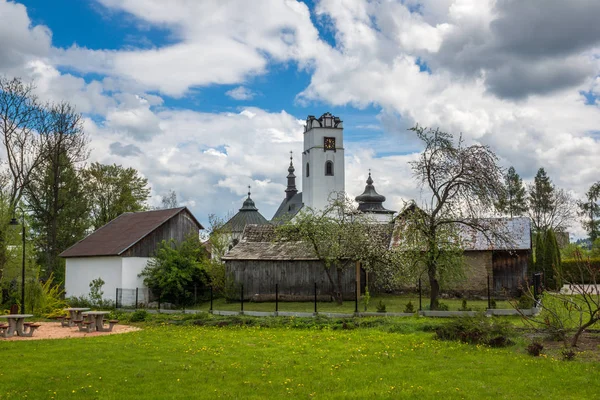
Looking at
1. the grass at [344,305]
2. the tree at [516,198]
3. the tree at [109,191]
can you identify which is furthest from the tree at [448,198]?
the tree at [516,198]

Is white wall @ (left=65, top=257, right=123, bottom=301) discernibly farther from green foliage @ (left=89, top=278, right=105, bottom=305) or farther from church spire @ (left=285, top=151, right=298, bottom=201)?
church spire @ (left=285, top=151, right=298, bottom=201)

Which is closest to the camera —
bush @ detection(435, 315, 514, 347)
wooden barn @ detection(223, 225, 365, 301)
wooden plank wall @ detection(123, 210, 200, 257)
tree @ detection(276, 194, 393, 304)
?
bush @ detection(435, 315, 514, 347)

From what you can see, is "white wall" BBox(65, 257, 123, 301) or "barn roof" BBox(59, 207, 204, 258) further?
"barn roof" BBox(59, 207, 204, 258)

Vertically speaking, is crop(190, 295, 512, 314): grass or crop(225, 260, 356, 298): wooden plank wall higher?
crop(225, 260, 356, 298): wooden plank wall

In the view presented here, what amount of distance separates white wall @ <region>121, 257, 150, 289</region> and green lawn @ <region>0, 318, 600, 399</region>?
15.2m

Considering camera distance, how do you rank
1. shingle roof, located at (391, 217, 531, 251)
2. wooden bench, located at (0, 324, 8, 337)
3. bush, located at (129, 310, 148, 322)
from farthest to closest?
shingle roof, located at (391, 217, 531, 251)
bush, located at (129, 310, 148, 322)
wooden bench, located at (0, 324, 8, 337)

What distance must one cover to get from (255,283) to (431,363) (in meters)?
21.7

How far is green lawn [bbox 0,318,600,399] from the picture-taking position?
10.9 meters

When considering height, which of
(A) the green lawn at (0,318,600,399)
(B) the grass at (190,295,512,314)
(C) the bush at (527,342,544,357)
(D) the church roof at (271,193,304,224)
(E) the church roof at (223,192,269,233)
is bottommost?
(B) the grass at (190,295,512,314)

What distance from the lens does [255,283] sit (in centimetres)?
3441

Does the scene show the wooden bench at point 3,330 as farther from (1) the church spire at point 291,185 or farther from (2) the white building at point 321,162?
(1) the church spire at point 291,185

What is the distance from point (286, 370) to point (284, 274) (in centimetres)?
2132

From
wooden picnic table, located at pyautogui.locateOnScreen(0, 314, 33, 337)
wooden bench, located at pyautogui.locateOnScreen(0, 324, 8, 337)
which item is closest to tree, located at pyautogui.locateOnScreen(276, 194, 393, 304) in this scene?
wooden picnic table, located at pyautogui.locateOnScreen(0, 314, 33, 337)

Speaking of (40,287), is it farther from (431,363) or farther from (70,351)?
(431,363)
